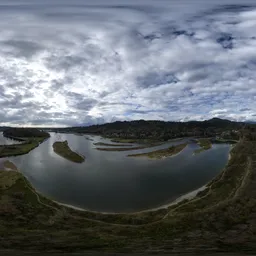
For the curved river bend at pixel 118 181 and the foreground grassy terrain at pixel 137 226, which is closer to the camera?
the foreground grassy terrain at pixel 137 226

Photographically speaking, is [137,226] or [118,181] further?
[118,181]

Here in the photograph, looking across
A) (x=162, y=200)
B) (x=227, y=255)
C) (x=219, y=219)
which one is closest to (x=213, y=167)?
(x=162, y=200)

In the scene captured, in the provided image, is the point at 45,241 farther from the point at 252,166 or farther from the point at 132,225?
the point at 252,166

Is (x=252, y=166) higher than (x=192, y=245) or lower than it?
higher

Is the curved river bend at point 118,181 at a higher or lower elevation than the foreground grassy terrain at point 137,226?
higher

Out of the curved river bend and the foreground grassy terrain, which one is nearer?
the foreground grassy terrain

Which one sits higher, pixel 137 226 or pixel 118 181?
pixel 118 181

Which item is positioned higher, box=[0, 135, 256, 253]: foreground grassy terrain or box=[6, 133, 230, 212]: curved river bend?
box=[6, 133, 230, 212]: curved river bend

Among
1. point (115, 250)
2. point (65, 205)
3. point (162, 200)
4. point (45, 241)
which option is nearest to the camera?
point (115, 250)
